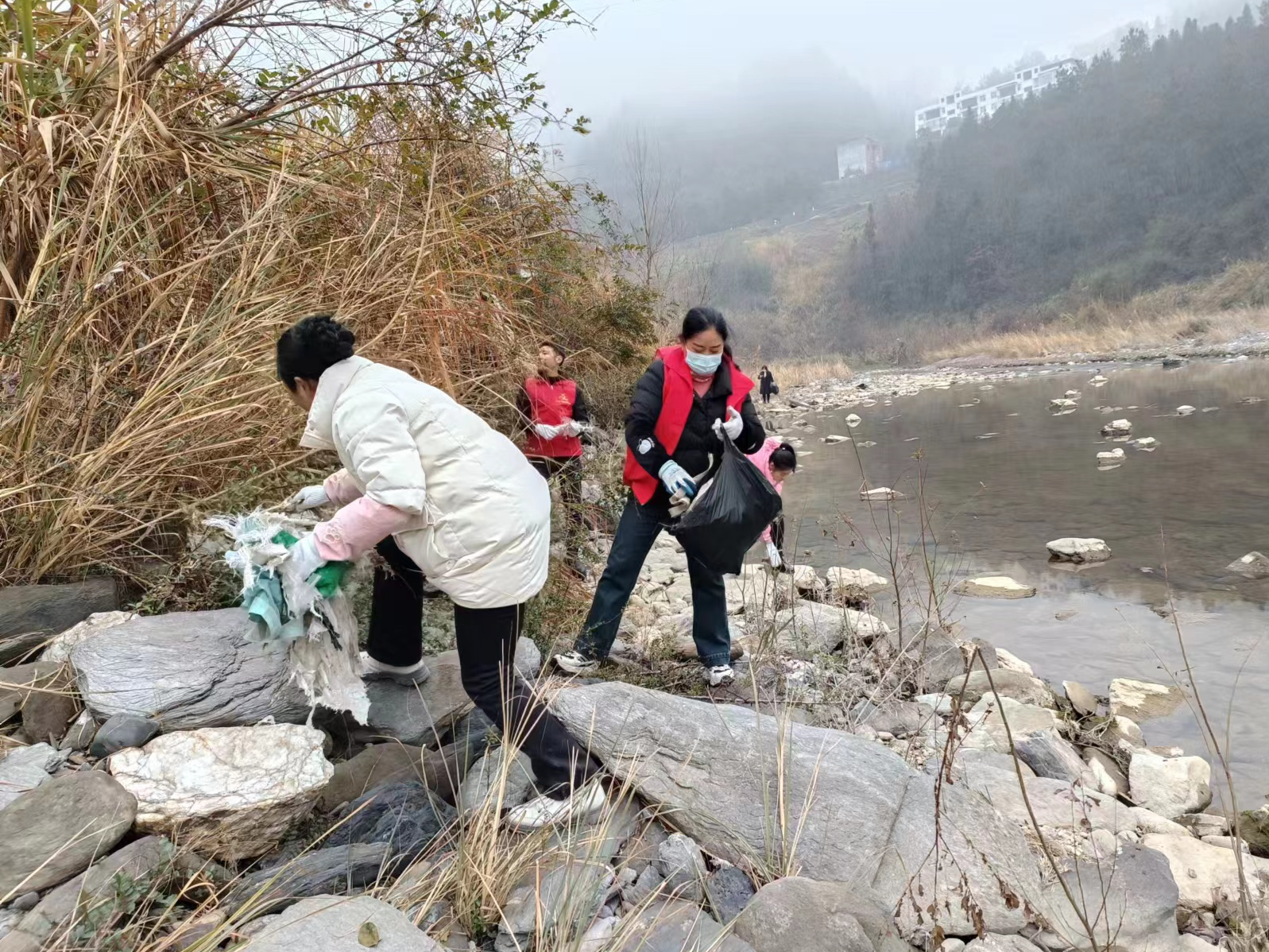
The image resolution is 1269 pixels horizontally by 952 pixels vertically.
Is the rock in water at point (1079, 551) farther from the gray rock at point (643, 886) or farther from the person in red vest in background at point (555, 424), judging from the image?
the gray rock at point (643, 886)

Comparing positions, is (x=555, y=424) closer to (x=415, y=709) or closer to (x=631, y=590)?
(x=631, y=590)

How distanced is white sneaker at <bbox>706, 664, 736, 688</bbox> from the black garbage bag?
0.43m

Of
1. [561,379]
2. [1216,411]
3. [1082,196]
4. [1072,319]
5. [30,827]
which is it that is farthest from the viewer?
[1082,196]

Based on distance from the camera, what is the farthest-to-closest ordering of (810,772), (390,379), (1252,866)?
1. (1252,866)
2. (810,772)
3. (390,379)

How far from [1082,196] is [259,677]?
66191mm

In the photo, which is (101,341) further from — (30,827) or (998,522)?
(998,522)

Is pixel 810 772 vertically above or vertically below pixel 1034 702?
above

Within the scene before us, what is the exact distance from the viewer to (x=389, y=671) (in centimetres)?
280

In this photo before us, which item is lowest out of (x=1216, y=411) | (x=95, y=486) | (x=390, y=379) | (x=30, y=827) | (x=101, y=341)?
(x=1216, y=411)

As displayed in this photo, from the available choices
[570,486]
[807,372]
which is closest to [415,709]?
[570,486]

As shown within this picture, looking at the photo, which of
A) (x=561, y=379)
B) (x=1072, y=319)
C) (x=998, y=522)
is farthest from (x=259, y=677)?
(x=1072, y=319)

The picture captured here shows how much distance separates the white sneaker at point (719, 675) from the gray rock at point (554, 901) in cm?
144

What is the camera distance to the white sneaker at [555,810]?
2.22 m

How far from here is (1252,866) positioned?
8.48 feet
